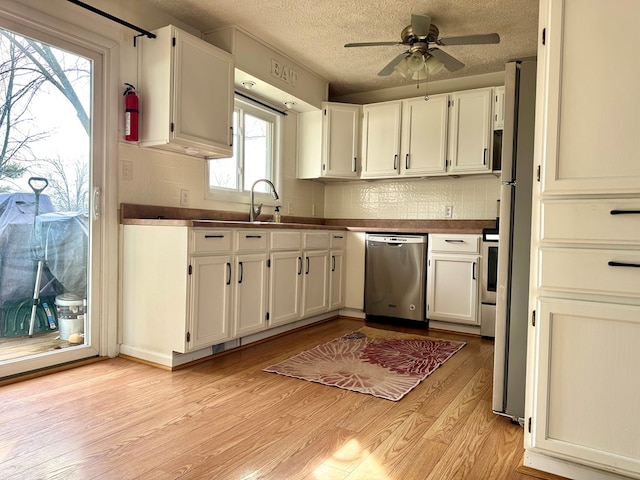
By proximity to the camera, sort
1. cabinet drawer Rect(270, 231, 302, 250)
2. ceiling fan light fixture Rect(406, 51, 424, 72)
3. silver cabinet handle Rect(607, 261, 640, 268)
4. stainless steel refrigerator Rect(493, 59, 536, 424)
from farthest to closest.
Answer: cabinet drawer Rect(270, 231, 302, 250)
ceiling fan light fixture Rect(406, 51, 424, 72)
stainless steel refrigerator Rect(493, 59, 536, 424)
silver cabinet handle Rect(607, 261, 640, 268)

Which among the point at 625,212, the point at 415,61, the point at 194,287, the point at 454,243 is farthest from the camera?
the point at 454,243

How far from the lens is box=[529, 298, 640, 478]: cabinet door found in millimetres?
1382

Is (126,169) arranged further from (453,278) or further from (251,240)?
(453,278)

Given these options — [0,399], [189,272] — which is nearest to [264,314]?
[189,272]

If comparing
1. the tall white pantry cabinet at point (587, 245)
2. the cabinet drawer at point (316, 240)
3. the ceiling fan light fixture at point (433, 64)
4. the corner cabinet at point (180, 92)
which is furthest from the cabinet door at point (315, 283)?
the tall white pantry cabinet at point (587, 245)

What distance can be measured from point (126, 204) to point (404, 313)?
2.52 m

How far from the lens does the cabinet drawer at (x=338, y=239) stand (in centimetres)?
414

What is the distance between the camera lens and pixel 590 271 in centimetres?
144

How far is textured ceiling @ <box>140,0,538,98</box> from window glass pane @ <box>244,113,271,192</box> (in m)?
0.70

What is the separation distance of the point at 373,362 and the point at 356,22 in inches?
96.3

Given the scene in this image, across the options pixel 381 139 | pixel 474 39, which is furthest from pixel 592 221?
pixel 381 139

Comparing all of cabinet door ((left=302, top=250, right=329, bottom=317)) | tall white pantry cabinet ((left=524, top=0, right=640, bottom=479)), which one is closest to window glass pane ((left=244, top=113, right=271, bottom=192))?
cabinet door ((left=302, top=250, right=329, bottom=317))

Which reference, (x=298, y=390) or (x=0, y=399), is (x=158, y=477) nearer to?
(x=298, y=390)

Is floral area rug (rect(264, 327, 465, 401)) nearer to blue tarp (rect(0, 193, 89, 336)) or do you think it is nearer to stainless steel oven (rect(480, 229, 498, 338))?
stainless steel oven (rect(480, 229, 498, 338))
